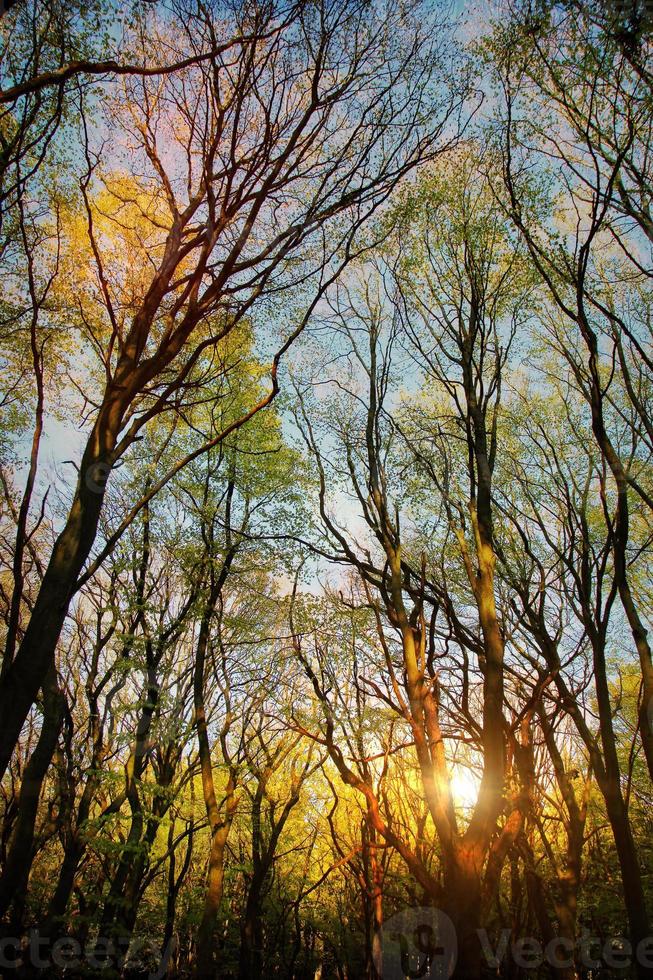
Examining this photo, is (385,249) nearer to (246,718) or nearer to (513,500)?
(513,500)
